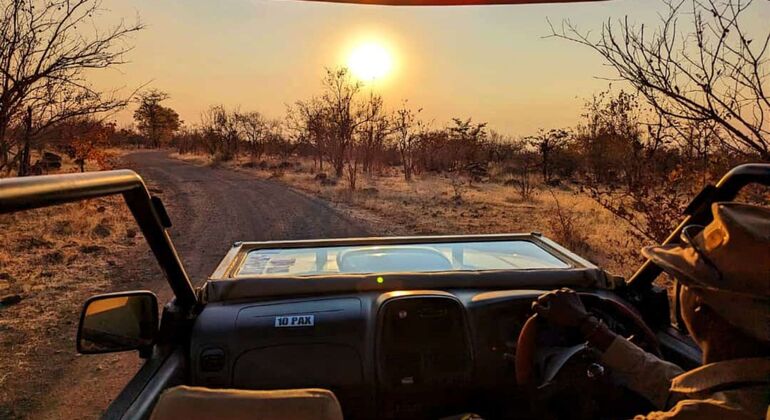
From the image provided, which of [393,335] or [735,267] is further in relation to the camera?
[393,335]

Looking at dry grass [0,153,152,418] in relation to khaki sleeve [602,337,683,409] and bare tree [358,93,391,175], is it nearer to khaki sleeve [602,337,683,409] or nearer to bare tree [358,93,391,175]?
khaki sleeve [602,337,683,409]

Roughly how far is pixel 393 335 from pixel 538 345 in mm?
552

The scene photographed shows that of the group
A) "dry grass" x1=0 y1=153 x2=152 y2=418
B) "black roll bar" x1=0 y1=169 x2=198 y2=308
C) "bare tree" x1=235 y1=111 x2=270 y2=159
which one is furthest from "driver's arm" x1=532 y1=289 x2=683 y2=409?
"bare tree" x1=235 y1=111 x2=270 y2=159

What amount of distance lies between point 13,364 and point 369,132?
81.6ft

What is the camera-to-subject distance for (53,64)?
39.5 ft

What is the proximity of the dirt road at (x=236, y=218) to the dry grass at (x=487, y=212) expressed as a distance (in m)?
0.97

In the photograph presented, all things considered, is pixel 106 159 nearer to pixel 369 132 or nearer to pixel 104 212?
pixel 104 212

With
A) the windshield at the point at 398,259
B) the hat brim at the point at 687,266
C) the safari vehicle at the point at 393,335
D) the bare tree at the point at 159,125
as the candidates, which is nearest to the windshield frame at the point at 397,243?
the windshield at the point at 398,259

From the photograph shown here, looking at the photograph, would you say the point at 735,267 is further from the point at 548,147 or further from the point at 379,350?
the point at 548,147

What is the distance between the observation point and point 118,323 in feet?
7.90

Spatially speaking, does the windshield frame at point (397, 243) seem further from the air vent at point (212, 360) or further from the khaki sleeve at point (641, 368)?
the khaki sleeve at point (641, 368)

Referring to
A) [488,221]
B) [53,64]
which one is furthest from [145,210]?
[488,221]

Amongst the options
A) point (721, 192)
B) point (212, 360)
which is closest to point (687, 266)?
point (721, 192)

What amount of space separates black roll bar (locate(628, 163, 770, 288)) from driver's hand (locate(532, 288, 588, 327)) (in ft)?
1.39
